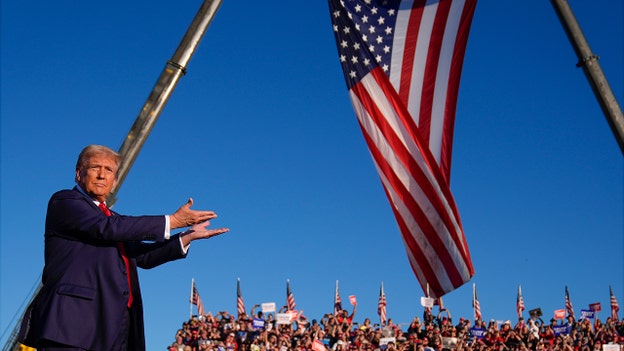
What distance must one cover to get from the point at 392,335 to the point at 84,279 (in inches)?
889

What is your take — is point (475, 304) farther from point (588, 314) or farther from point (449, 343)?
point (449, 343)

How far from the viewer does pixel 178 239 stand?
383 cm

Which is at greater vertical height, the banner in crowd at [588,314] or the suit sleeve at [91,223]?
the banner in crowd at [588,314]

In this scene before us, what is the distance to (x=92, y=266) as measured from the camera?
3.48 meters

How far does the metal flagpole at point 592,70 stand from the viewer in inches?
260

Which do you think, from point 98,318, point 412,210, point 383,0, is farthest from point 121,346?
point 383,0

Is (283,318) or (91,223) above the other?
(283,318)

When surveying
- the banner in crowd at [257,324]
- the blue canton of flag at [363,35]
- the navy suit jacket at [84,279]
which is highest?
the blue canton of flag at [363,35]

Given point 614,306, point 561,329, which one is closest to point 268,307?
point 561,329

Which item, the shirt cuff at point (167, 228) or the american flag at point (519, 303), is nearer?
the shirt cuff at point (167, 228)

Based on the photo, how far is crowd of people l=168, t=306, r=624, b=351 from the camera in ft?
76.5

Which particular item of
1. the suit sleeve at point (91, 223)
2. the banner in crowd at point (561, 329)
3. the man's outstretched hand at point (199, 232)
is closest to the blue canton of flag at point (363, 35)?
the man's outstretched hand at point (199, 232)

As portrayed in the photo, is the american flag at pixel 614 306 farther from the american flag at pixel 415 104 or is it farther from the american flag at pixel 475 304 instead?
the american flag at pixel 415 104

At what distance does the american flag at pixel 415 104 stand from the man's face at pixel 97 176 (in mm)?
5643
